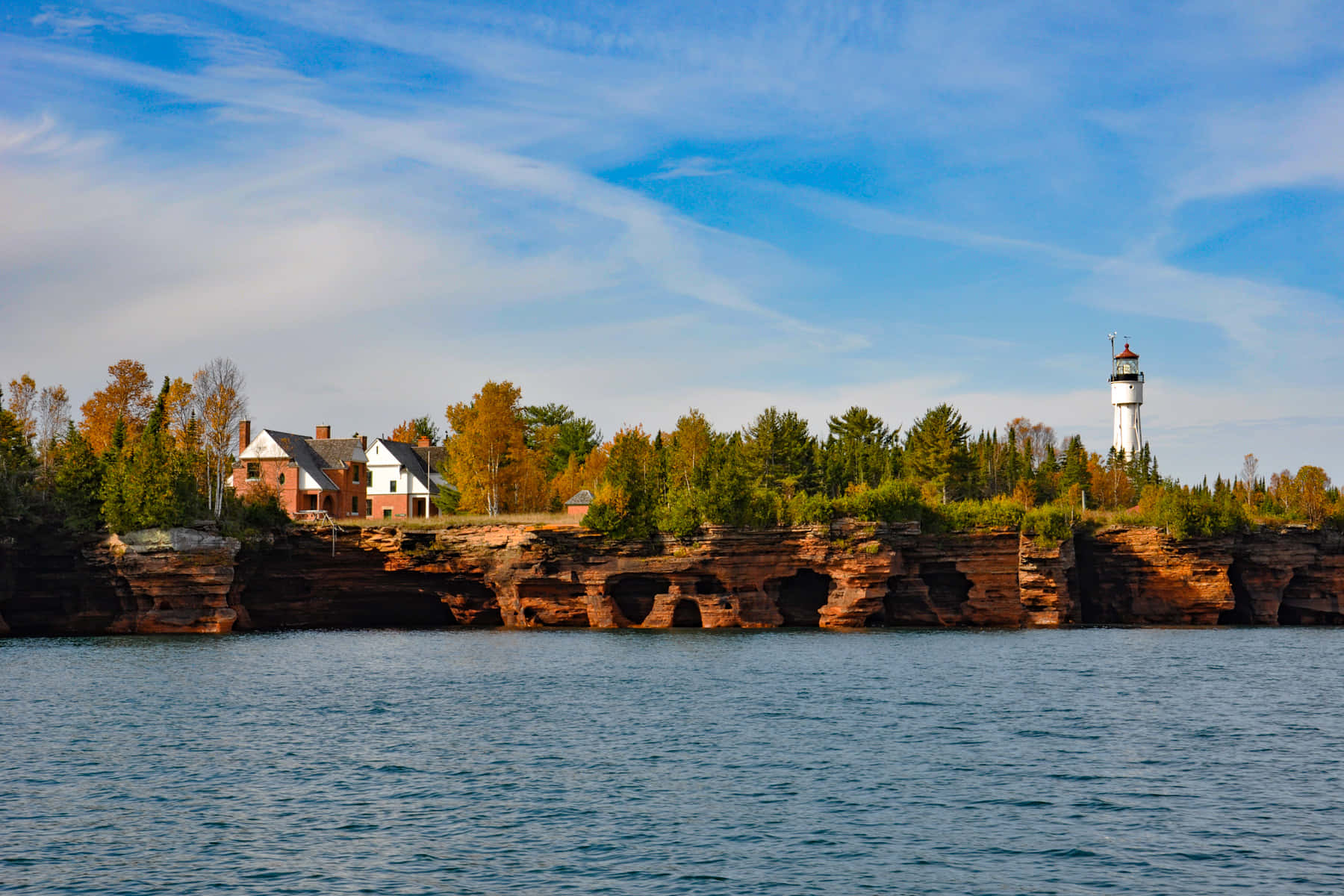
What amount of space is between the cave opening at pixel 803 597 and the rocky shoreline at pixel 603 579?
0.14 m

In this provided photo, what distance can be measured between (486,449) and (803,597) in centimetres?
3346

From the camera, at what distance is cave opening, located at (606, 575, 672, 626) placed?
284ft

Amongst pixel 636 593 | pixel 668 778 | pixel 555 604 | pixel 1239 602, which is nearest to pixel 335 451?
pixel 555 604

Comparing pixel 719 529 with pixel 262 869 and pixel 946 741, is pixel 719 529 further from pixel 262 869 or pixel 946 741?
pixel 262 869

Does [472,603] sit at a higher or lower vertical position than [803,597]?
lower

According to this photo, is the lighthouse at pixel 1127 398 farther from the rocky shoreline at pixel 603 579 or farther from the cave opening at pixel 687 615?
the cave opening at pixel 687 615

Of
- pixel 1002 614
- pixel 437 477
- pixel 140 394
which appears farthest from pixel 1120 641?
pixel 140 394

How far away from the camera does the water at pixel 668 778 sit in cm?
2234

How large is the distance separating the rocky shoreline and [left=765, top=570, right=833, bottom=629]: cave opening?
0.14 metres

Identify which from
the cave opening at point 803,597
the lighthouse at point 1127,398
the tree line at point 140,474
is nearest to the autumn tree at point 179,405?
the tree line at point 140,474

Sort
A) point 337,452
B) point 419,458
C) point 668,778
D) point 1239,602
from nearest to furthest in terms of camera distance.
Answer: point 668,778, point 1239,602, point 337,452, point 419,458

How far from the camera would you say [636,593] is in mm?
89000

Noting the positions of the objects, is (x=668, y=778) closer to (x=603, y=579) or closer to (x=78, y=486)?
(x=603, y=579)

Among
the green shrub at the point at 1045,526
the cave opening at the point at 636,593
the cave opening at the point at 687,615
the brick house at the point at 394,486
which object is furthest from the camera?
the brick house at the point at 394,486
